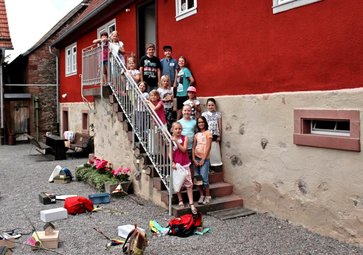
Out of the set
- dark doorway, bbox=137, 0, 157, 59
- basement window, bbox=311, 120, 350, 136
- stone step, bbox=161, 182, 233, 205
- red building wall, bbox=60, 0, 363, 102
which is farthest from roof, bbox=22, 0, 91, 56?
basement window, bbox=311, 120, 350, 136

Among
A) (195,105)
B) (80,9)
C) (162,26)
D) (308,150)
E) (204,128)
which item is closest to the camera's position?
(308,150)

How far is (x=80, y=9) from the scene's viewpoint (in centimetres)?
2167

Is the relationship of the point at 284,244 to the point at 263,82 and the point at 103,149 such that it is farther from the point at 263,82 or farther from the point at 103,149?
the point at 103,149

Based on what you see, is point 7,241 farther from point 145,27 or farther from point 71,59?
point 71,59

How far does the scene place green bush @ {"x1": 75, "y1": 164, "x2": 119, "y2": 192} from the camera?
9.13m

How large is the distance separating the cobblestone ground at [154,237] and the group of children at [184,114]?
2.53 feet

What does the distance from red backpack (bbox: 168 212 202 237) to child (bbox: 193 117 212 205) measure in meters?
0.85

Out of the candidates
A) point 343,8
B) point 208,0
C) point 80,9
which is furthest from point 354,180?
point 80,9

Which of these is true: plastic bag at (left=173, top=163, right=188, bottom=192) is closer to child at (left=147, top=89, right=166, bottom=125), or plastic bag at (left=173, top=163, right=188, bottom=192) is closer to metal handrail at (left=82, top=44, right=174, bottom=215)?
metal handrail at (left=82, top=44, right=174, bottom=215)

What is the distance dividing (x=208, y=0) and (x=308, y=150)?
151 inches

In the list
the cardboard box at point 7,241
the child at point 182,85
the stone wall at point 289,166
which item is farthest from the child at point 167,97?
the cardboard box at point 7,241

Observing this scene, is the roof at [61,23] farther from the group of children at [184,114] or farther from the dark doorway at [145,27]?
the group of children at [184,114]

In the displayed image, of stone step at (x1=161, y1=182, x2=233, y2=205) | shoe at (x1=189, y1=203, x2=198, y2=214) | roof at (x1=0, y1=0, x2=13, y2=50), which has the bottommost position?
shoe at (x1=189, y1=203, x2=198, y2=214)

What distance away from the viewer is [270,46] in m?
6.83
